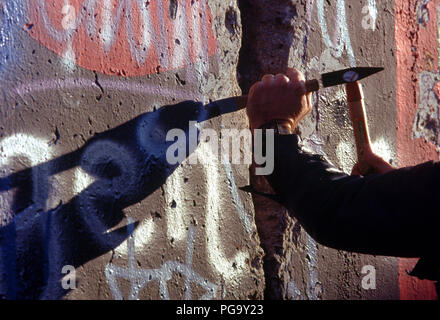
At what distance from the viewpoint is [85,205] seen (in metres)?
1.29

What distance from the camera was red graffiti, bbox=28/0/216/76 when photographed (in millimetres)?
1243

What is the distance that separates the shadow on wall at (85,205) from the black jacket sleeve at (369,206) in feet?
1.47

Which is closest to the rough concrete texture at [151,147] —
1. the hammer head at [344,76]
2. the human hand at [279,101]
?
the human hand at [279,101]

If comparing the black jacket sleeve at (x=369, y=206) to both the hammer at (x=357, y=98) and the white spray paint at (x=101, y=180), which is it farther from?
the white spray paint at (x=101, y=180)

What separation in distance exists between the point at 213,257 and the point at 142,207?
329 millimetres

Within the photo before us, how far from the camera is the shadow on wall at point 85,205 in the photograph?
115 centimetres

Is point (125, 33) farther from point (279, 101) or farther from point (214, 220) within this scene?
point (214, 220)

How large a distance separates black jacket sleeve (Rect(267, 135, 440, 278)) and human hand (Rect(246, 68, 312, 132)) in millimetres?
177

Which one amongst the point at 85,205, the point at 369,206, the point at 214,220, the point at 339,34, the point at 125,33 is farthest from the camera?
the point at 339,34

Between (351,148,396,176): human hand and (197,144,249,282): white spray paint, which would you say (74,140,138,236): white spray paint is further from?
(351,148,396,176): human hand

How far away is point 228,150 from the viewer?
1.66 meters

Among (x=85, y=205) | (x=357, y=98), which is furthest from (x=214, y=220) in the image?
(x=357, y=98)

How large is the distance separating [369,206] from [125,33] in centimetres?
86

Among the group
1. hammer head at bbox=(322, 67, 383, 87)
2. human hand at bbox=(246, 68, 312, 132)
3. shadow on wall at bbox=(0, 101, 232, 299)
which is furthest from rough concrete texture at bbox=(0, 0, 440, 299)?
hammer head at bbox=(322, 67, 383, 87)
